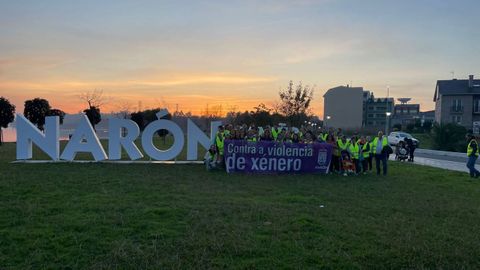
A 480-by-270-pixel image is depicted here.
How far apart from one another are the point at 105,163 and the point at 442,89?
62772mm

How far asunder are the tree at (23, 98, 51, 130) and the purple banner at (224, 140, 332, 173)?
29.3m

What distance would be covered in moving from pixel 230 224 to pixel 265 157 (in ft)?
28.9

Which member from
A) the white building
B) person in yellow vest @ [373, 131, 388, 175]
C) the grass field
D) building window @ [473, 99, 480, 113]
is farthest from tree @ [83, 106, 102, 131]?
the white building

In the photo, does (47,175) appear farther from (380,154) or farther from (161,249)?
(380,154)

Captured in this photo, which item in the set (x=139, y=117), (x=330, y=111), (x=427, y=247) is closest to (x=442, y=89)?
(x=330, y=111)

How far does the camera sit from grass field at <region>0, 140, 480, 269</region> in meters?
5.55

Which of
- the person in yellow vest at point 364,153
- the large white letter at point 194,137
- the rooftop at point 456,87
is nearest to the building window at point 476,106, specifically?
the rooftop at point 456,87

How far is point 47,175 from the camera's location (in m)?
13.5

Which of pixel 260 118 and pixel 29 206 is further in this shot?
pixel 260 118

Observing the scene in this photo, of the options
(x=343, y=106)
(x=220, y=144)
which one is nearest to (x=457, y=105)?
(x=343, y=106)

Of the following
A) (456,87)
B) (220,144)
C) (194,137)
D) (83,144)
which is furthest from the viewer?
(456,87)

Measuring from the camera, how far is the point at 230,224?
7.30 m

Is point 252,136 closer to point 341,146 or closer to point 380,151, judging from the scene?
point 341,146

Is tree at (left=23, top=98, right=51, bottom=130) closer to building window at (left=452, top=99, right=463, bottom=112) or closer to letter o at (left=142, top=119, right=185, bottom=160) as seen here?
letter o at (left=142, top=119, right=185, bottom=160)
